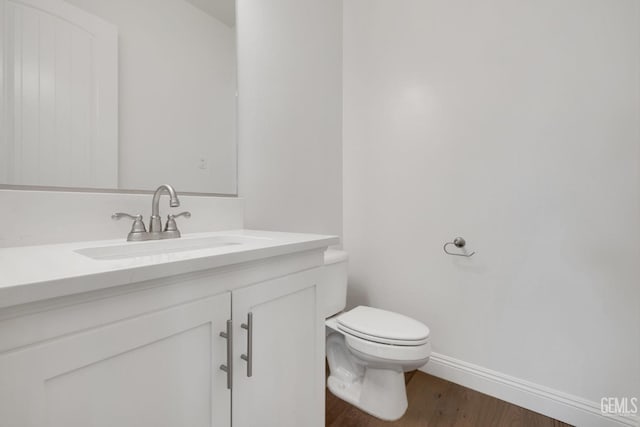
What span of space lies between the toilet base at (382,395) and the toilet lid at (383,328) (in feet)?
0.67

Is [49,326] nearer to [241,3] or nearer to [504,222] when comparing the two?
[241,3]

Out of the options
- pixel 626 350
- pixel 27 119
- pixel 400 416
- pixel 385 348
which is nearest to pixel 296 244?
pixel 385 348

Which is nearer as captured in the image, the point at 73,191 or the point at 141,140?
the point at 73,191

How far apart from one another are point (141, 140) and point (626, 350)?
6.75ft

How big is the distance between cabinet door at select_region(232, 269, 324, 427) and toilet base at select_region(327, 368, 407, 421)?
1.32 feet

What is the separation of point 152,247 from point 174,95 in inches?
25.1

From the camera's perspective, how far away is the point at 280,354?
32.7 inches

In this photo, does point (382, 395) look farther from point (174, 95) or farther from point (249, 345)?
point (174, 95)

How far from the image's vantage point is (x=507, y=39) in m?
1.40

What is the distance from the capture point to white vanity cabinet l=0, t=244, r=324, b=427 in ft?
1.39

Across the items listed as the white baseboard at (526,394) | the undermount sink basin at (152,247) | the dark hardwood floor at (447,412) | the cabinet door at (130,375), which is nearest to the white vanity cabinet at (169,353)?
the cabinet door at (130,375)

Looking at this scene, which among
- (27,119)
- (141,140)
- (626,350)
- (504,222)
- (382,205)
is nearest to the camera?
(27,119)

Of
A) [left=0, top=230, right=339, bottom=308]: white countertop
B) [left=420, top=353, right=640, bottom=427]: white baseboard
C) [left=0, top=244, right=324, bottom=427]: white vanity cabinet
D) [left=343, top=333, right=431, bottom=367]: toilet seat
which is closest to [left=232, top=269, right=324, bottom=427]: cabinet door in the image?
[left=0, top=244, right=324, bottom=427]: white vanity cabinet

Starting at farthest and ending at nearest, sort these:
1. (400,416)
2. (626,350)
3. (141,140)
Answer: (400,416)
(626,350)
(141,140)
